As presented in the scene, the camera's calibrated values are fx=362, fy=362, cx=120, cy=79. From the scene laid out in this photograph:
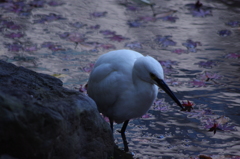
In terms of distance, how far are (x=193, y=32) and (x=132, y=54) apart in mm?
3135

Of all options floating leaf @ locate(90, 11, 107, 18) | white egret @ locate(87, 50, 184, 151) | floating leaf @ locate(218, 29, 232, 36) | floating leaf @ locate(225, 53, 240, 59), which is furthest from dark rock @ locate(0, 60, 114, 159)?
floating leaf @ locate(90, 11, 107, 18)

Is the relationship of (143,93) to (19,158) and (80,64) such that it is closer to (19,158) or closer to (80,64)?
(19,158)

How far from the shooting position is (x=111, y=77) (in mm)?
3395

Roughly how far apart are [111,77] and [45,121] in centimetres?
121

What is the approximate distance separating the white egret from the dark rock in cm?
56

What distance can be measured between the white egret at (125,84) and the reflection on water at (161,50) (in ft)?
1.30

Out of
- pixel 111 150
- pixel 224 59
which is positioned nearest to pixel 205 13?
pixel 224 59

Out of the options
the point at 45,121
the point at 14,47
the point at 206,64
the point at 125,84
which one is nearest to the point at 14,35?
the point at 14,47

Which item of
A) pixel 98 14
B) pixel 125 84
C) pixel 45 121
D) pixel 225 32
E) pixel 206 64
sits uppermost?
pixel 45 121

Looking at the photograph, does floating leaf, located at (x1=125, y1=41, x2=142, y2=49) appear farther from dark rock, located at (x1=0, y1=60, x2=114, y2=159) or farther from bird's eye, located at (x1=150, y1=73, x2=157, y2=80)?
dark rock, located at (x1=0, y1=60, x2=114, y2=159)

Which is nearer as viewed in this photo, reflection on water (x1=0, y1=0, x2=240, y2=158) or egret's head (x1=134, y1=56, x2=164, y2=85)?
egret's head (x1=134, y1=56, x2=164, y2=85)

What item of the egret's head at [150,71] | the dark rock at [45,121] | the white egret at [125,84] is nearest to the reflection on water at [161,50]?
the white egret at [125,84]

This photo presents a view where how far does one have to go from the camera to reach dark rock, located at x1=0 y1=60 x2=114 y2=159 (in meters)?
2.23

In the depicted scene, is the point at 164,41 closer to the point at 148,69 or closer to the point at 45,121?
the point at 148,69
